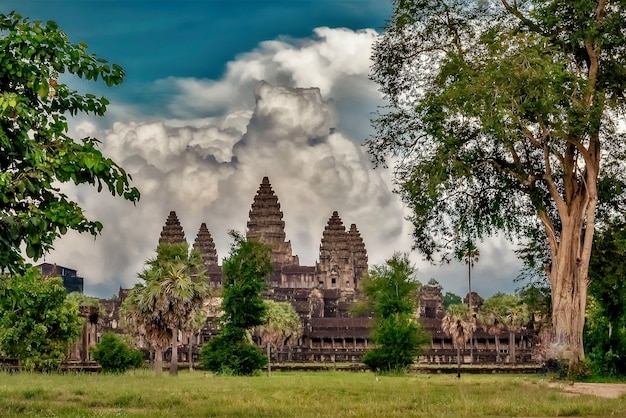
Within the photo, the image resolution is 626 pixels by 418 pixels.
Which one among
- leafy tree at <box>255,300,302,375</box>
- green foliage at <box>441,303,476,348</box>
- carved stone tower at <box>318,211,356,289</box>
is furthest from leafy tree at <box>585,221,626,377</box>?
carved stone tower at <box>318,211,356,289</box>

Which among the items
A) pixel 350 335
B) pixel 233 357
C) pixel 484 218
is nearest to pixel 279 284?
pixel 350 335

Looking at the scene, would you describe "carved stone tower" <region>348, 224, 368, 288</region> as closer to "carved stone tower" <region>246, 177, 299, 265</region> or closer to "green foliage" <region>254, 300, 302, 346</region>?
"carved stone tower" <region>246, 177, 299, 265</region>

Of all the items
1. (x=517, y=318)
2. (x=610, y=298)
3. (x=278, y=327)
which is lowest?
(x=278, y=327)

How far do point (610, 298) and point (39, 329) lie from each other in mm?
32366

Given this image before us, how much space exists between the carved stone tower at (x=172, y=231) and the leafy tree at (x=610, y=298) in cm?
13723

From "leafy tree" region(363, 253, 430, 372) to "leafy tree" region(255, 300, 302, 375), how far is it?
2081cm

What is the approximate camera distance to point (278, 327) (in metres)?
90.7

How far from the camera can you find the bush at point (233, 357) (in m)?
57.4

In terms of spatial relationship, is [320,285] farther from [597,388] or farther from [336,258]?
[597,388]

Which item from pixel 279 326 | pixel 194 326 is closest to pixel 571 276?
pixel 194 326

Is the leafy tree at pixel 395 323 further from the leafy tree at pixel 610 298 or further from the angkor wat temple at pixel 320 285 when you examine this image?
the angkor wat temple at pixel 320 285

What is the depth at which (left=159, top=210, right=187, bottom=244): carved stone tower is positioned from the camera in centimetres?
17425

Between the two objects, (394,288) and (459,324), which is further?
(459,324)

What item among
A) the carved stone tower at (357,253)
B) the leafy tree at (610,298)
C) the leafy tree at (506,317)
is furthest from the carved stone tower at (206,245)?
the leafy tree at (610,298)
